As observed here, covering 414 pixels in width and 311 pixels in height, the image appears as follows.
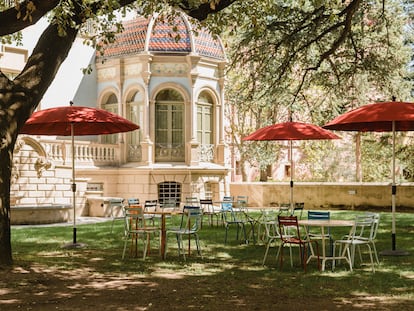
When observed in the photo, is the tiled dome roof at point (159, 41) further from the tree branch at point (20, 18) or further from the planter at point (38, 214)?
the tree branch at point (20, 18)

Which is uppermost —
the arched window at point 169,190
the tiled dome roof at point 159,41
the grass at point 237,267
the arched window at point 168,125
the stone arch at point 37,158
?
the tiled dome roof at point 159,41

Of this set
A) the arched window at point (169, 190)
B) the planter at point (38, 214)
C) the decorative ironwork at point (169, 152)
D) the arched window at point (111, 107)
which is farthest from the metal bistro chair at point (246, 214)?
the arched window at point (111, 107)

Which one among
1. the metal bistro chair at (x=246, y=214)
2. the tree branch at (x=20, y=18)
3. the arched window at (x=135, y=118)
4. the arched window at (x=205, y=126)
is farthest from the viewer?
the arched window at (x=205, y=126)

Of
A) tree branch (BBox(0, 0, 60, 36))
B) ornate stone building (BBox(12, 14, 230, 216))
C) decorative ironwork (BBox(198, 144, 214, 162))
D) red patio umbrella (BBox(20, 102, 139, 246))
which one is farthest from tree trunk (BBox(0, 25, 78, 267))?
decorative ironwork (BBox(198, 144, 214, 162))

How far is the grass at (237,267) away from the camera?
8.44 m

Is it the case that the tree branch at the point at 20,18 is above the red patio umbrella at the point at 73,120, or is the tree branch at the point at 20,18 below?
above

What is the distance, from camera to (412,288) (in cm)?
859

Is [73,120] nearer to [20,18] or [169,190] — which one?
[20,18]

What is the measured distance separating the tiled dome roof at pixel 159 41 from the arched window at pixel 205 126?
192 cm

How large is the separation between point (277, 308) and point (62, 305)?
8.51ft

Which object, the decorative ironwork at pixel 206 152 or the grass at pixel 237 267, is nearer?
the grass at pixel 237 267

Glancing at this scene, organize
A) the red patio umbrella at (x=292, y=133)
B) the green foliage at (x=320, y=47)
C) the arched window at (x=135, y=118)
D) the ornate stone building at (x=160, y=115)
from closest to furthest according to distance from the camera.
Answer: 1. the red patio umbrella at (x=292, y=133)
2. the green foliage at (x=320, y=47)
3. the ornate stone building at (x=160, y=115)
4. the arched window at (x=135, y=118)

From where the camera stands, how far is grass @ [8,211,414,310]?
844 cm

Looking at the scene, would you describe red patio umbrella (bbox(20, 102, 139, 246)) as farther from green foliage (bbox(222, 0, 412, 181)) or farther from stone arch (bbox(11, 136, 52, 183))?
stone arch (bbox(11, 136, 52, 183))
